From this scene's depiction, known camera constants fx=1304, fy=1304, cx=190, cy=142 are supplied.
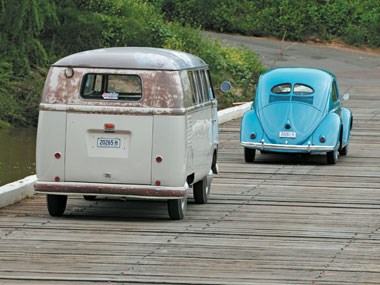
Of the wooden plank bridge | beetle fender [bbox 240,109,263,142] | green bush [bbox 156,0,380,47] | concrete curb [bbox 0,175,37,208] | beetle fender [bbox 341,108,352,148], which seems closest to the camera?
the wooden plank bridge

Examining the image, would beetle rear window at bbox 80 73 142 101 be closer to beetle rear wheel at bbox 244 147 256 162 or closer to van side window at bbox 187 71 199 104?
van side window at bbox 187 71 199 104

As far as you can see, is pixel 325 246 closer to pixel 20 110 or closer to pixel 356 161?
pixel 356 161

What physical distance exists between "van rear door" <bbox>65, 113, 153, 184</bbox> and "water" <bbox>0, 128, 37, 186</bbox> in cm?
709

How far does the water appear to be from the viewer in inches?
895

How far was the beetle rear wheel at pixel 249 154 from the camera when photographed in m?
21.3

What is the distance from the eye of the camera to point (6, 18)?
32.5 meters

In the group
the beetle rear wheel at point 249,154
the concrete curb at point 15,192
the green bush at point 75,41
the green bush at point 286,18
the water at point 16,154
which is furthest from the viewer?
the green bush at point 286,18

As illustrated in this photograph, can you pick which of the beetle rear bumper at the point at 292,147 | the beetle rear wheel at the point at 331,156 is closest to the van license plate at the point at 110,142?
the beetle rear bumper at the point at 292,147

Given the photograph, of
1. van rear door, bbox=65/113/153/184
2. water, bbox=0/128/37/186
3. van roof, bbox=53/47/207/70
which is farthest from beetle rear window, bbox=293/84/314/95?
van rear door, bbox=65/113/153/184

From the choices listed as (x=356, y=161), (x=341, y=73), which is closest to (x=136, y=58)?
(x=356, y=161)

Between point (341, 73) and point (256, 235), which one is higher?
point (256, 235)

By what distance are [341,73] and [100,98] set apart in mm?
26214

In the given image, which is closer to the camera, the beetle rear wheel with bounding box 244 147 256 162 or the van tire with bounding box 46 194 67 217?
the van tire with bounding box 46 194 67 217

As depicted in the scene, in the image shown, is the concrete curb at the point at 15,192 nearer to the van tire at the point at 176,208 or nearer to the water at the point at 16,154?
the van tire at the point at 176,208
